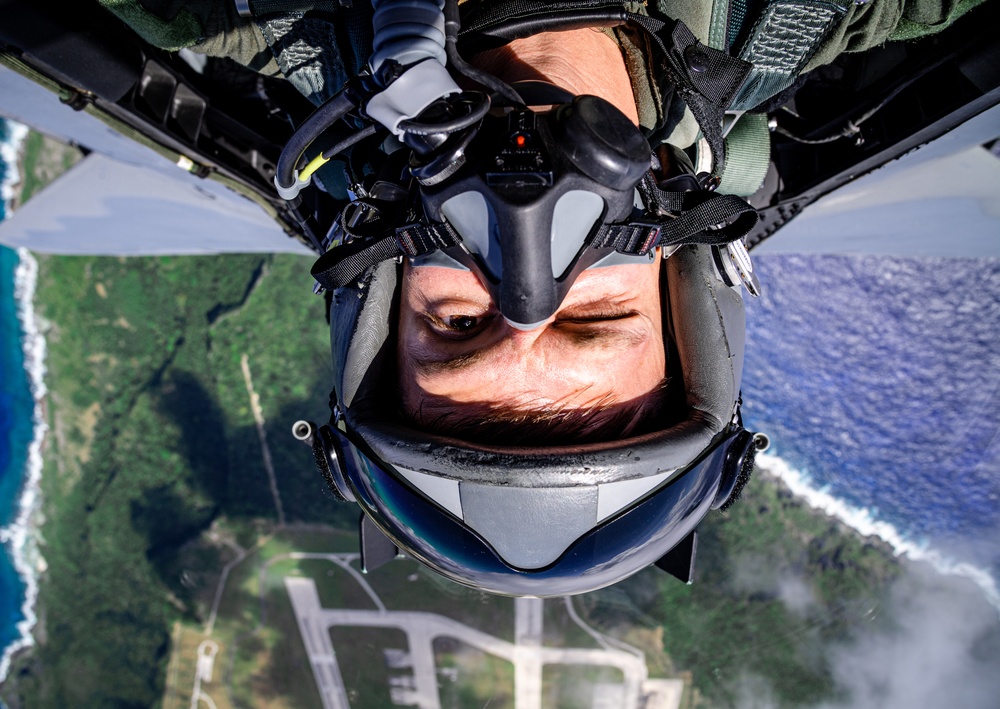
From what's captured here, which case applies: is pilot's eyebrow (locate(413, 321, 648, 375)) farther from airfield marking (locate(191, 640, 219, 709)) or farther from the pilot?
airfield marking (locate(191, 640, 219, 709))

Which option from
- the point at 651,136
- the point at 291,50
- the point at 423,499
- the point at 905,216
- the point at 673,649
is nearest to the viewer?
the point at 423,499

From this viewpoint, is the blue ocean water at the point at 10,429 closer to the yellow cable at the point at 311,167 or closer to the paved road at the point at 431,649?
the paved road at the point at 431,649

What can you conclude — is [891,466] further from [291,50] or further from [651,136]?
[291,50]

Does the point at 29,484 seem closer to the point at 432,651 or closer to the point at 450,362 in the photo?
the point at 432,651

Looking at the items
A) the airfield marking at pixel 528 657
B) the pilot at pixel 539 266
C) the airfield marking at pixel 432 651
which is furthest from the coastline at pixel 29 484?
the pilot at pixel 539 266

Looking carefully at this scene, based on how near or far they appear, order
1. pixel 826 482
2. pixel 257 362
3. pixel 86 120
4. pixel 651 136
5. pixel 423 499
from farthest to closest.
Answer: pixel 257 362, pixel 826 482, pixel 86 120, pixel 651 136, pixel 423 499

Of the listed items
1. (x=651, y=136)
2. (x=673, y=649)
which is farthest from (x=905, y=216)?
(x=673, y=649)

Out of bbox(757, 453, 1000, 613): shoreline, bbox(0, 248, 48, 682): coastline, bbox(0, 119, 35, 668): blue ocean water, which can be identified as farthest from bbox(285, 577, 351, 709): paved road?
bbox(757, 453, 1000, 613): shoreline
